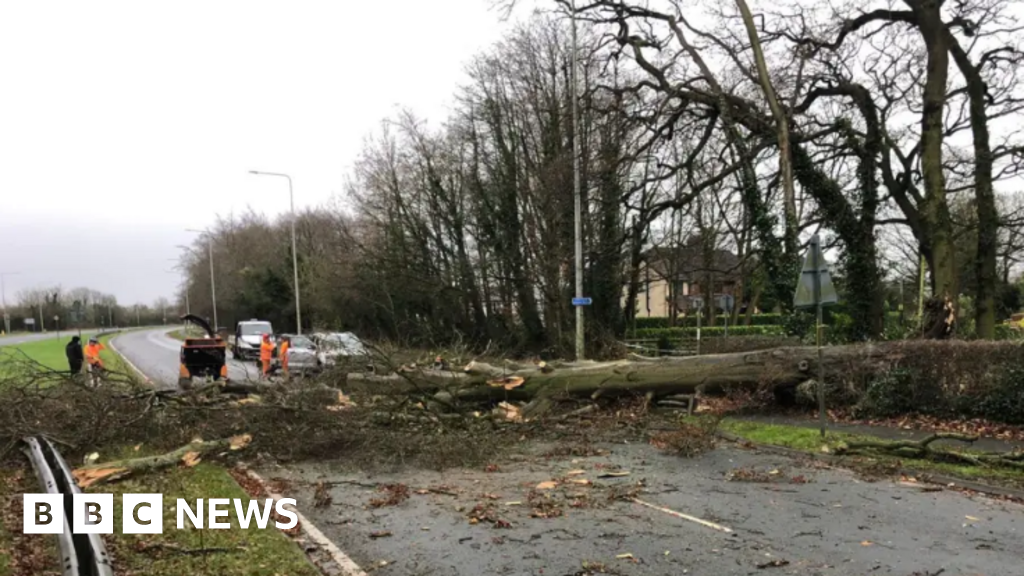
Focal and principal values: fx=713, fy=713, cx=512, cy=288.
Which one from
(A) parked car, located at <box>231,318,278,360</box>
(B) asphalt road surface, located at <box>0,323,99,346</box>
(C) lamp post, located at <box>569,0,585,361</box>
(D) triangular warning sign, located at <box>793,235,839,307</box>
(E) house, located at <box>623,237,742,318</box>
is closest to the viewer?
(D) triangular warning sign, located at <box>793,235,839,307</box>

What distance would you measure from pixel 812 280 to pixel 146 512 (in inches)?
354

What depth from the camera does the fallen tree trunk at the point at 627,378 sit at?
1234cm

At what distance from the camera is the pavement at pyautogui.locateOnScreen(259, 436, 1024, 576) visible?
17.2 feet

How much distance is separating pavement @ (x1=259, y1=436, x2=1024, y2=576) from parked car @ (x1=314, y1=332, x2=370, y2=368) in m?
4.22

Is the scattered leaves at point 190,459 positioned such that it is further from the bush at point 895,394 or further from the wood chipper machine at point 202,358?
the bush at point 895,394

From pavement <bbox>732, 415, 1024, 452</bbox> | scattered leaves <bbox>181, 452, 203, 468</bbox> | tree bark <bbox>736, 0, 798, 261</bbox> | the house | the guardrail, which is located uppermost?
tree bark <bbox>736, 0, 798, 261</bbox>

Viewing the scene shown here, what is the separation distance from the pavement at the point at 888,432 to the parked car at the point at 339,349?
6.87 meters

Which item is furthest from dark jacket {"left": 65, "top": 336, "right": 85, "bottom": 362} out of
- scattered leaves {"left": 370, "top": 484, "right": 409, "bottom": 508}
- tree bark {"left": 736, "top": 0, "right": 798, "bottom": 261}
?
tree bark {"left": 736, "top": 0, "right": 798, "bottom": 261}

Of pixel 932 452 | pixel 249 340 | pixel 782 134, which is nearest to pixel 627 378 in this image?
pixel 932 452

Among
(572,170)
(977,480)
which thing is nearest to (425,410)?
(977,480)

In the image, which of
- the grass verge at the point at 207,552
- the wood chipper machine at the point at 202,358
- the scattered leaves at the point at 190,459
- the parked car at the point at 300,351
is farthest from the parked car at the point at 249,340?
the grass verge at the point at 207,552

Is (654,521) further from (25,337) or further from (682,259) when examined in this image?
(25,337)

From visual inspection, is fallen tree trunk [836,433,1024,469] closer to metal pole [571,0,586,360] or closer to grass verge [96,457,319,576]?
grass verge [96,457,319,576]

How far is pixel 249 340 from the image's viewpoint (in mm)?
31859
